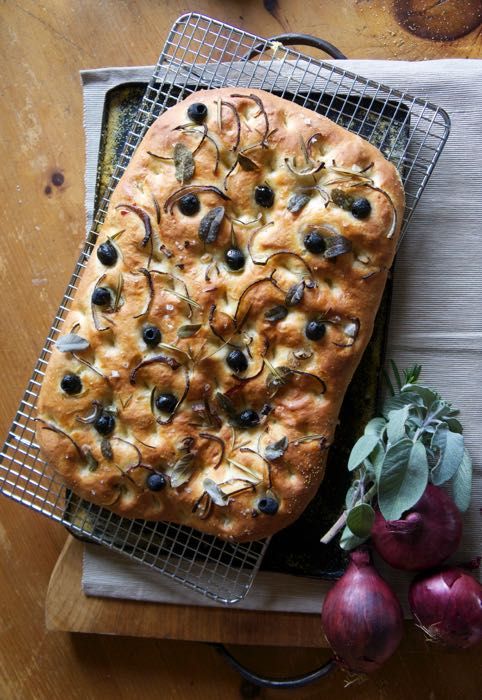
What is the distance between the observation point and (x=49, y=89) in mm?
2246

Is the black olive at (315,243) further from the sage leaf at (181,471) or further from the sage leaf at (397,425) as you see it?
the sage leaf at (181,471)

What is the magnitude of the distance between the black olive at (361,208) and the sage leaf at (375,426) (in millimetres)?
529

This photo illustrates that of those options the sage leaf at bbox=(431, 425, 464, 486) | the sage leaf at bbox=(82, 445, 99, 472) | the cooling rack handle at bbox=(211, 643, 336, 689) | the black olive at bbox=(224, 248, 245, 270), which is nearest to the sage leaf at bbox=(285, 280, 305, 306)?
the black olive at bbox=(224, 248, 245, 270)

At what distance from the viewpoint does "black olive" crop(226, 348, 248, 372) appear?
184cm

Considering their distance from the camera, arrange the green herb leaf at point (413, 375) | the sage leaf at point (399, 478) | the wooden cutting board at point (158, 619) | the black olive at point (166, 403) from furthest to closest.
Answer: the wooden cutting board at point (158, 619), the green herb leaf at point (413, 375), the black olive at point (166, 403), the sage leaf at point (399, 478)

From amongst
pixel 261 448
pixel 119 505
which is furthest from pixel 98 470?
pixel 261 448

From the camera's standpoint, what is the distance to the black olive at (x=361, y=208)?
180cm

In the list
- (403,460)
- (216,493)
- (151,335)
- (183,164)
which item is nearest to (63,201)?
(183,164)

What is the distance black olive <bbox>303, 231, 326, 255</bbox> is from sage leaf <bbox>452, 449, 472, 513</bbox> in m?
0.65

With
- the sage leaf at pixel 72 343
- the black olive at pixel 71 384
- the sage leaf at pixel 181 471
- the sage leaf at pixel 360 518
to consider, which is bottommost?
the sage leaf at pixel 360 518

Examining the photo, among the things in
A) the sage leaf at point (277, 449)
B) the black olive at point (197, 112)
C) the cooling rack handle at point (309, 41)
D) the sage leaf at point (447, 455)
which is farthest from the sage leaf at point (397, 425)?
the cooling rack handle at point (309, 41)

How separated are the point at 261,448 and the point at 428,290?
70 cm

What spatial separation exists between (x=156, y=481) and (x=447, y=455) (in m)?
0.74

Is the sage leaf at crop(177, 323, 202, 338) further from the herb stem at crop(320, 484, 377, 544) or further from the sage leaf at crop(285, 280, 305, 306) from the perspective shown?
the herb stem at crop(320, 484, 377, 544)
